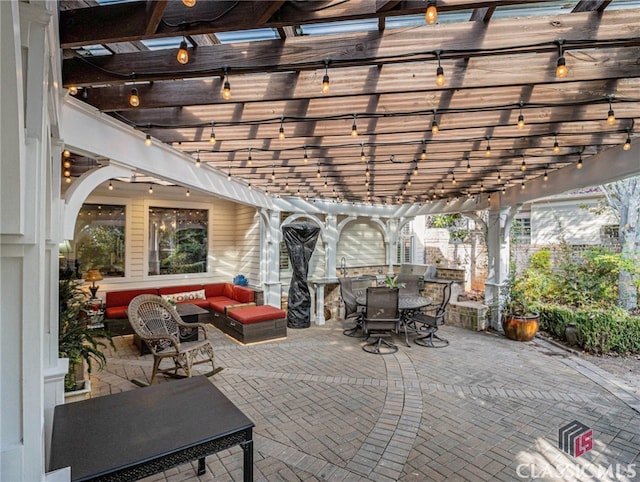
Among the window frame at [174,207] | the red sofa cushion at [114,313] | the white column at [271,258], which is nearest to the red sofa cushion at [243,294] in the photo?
the white column at [271,258]

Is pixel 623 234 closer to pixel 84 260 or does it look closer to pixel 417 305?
pixel 417 305

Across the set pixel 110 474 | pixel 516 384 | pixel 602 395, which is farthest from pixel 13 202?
pixel 602 395

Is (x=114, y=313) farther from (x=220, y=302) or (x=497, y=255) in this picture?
(x=497, y=255)

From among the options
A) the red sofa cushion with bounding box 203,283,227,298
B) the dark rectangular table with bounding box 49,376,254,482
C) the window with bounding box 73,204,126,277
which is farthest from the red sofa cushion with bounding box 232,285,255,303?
the dark rectangular table with bounding box 49,376,254,482

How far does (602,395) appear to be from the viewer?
3959 millimetres

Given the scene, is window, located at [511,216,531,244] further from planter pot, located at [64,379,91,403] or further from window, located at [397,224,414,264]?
planter pot, located at [64,379,91,403]

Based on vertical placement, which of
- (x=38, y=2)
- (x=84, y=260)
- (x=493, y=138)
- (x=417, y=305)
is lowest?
(x=417, y=305)

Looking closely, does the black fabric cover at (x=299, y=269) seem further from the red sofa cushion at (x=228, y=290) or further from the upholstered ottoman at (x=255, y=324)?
the red sofa cushion at (x=228, y=290)

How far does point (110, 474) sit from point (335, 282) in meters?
6.86

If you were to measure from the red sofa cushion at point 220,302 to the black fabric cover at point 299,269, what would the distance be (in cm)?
135

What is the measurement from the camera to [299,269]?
296 inches

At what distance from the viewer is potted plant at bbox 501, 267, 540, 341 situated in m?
6.22

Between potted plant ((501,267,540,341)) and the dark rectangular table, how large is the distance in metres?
6.03

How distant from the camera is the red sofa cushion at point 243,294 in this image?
7.37m
